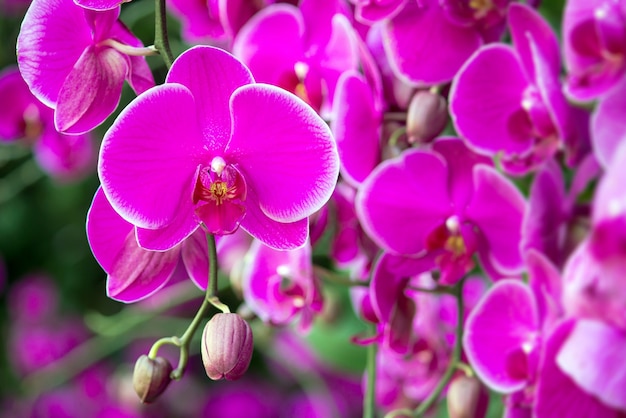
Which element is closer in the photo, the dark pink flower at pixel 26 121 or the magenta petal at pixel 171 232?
the magenta petal at pixel 171 232

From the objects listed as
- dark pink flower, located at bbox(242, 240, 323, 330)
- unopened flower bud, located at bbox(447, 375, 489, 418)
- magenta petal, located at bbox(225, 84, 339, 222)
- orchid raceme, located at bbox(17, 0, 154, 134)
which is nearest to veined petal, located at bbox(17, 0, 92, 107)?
orchid raceme, located at bbox(17, 0, 154, 134)

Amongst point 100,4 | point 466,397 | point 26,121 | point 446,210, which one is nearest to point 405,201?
point 446,210

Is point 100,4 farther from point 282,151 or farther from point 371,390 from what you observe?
point 371,390

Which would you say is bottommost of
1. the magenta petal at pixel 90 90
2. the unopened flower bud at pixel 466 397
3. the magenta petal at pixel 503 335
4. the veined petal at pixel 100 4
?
the unopened flower bud at pixel 466 397

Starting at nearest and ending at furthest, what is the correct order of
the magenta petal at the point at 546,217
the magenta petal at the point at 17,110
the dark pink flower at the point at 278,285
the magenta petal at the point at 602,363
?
1. the magenta petal at the point at 602,363
2. the magenta petal at the point at 546,217
3. the dark pink flower at the point at 278,285
4. the magenta petal at the point at 17,110

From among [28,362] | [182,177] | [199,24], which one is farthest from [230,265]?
[28,362]

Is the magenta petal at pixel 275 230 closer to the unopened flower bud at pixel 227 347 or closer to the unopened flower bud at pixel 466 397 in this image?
the unopened flower bud at pixel 227 347

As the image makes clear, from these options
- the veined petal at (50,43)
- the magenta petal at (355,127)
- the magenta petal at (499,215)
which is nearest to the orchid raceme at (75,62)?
the veined petal at (50,43)
